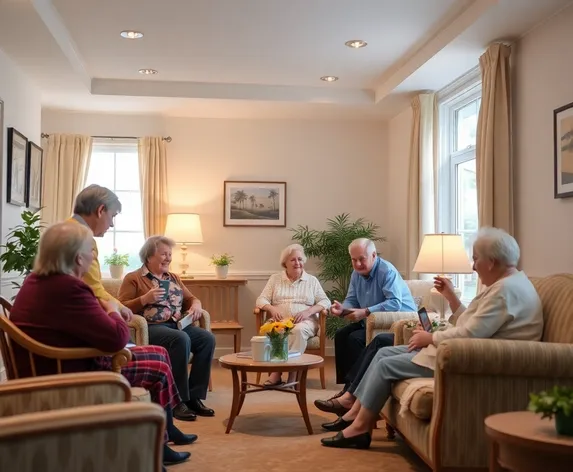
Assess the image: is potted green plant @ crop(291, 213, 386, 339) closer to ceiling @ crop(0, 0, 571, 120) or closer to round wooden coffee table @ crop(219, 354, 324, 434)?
ceiling @ crop(0, 0, 571, 120)

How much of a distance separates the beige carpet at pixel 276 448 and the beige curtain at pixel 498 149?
1.73 m

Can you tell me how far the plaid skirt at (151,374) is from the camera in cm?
355

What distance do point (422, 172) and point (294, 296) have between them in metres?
1.74

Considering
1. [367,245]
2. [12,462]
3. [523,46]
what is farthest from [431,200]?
[12,462]

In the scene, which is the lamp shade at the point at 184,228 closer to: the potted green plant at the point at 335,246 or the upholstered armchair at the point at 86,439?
the potted green plant at the point at 335,246

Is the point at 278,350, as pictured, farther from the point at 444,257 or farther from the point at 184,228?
the point at 184,228

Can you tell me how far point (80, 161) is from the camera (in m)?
7.47

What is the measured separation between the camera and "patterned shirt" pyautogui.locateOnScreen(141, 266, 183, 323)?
5.04m

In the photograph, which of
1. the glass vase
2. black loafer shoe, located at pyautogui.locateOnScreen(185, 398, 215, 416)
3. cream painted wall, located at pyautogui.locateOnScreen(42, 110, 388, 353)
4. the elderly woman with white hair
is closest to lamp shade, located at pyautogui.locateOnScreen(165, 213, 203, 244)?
cream painted wall, located at pyautogui.locateOnScreen(42, 110, 388, 353)

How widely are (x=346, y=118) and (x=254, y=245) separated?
5.62 feet

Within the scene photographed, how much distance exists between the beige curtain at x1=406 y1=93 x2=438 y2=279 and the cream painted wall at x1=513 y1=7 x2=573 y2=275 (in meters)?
1.53

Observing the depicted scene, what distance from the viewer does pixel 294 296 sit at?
6.05m

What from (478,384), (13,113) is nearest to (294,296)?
(13,113)

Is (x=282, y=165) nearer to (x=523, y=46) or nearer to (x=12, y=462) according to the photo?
(x=523, y=46)
